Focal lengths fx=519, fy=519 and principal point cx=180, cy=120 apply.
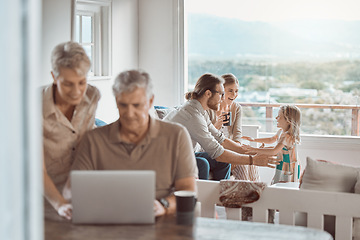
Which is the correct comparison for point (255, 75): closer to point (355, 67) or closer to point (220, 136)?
point (355, 67)

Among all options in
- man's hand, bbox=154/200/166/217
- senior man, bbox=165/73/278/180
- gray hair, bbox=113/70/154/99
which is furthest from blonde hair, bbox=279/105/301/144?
man's hand, bbox=154/200/166/217

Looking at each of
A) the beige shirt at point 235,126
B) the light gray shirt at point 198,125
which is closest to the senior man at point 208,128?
the light gray shirt at point 198,125

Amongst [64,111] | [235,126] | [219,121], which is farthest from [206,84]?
[64,111]

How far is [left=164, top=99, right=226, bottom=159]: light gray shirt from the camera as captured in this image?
3828 millimetres

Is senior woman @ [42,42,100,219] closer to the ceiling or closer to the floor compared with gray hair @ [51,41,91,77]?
closer to the floor

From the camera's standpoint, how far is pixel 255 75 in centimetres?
596

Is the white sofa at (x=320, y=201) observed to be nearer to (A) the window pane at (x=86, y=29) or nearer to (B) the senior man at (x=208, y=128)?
(B) the senior man at (x=208, y=128)

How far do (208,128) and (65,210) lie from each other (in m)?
2.24

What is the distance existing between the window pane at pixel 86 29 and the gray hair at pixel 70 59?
2.73 meters

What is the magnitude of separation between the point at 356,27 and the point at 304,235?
4.32 meters

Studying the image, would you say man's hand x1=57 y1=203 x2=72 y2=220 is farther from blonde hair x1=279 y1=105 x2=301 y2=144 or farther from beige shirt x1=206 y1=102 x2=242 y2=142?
beige shirt x1=206 y1=102 x2=242 y2=142

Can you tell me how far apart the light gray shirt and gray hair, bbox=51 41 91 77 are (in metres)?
1.69

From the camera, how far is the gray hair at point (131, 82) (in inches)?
85.7

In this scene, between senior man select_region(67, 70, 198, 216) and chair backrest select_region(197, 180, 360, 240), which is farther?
chair backrest select_region(197, 180, 360, 240)
